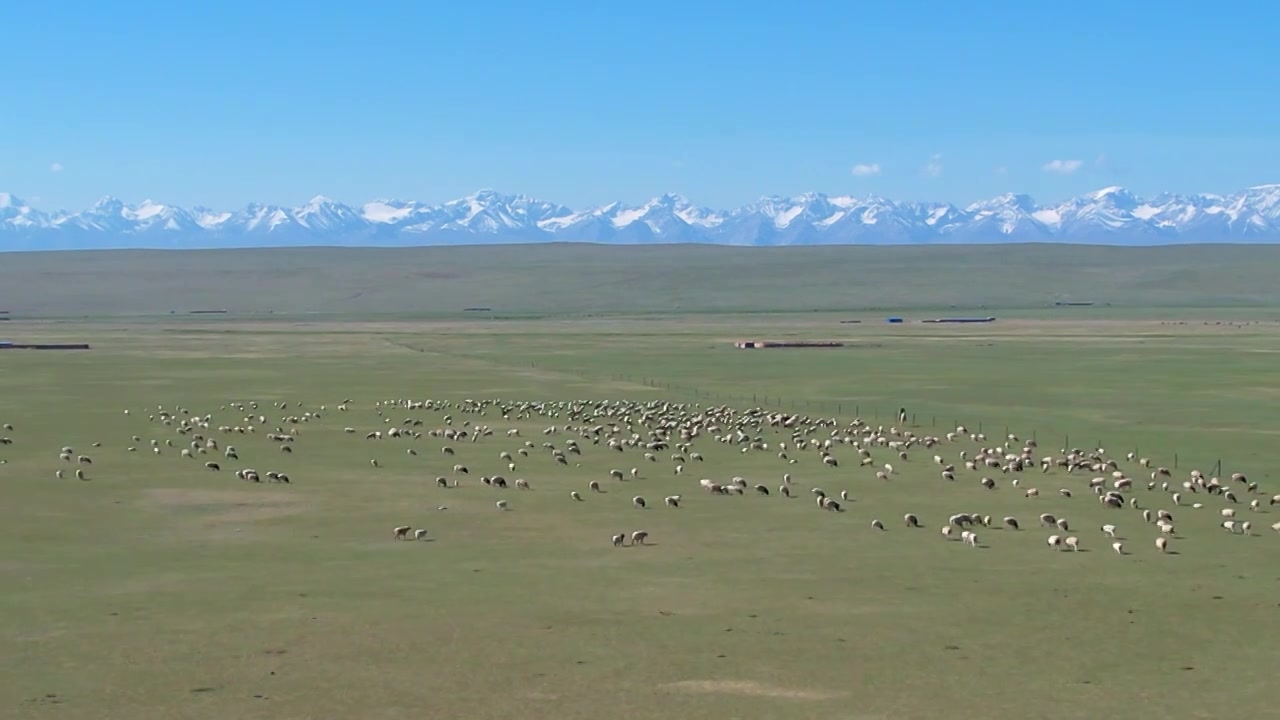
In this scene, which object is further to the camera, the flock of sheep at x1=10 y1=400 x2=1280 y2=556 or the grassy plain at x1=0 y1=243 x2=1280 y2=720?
the flock of sheep at x1=10 y1=400 x2=1280 y2=556

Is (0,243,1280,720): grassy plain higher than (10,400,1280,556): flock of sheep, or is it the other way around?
(10,400,1280,556): flock of sheep

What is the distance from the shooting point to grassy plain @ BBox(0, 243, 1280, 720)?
52.0 feet

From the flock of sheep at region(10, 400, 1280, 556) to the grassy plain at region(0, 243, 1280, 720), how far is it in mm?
308

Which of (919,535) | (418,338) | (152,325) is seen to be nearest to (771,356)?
(418,338)

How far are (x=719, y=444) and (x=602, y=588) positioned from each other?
675 inches

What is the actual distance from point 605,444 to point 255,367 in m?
36.6

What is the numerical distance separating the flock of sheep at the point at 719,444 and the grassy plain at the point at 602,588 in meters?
0.31

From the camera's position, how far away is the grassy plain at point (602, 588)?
52.0 ft

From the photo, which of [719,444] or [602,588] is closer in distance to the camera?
[602,588]

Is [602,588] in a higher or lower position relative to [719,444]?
lower

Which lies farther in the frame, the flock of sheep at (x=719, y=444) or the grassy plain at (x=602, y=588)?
the flock of sheep at (x=719, y=444)

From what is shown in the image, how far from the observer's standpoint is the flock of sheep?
89.0ft

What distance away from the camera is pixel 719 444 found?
37.6 metres

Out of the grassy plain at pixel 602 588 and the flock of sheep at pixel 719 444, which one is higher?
the flock of sheep at pixel 719 444
